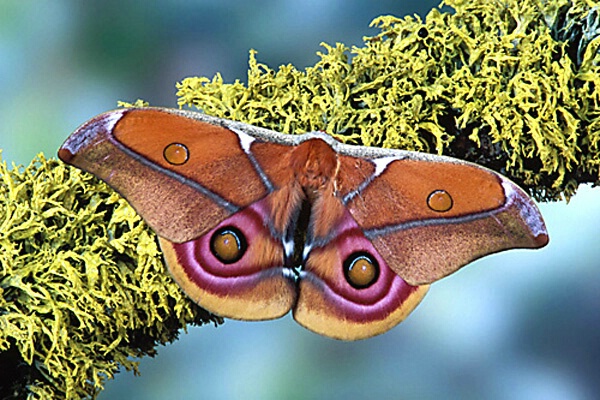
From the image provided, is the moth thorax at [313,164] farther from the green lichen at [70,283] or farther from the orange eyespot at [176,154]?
the green lichen at [70,283]

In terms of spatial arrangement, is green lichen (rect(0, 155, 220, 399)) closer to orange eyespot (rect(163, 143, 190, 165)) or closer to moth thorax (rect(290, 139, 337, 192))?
orange eyespot (rect(163, 143, 190, 165))

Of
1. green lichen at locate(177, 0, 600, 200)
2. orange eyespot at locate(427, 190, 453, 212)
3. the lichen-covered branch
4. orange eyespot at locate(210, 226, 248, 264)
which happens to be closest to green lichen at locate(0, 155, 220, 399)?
the lichen-covered branch

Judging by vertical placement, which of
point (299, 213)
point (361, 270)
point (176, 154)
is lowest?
point (361, 270)

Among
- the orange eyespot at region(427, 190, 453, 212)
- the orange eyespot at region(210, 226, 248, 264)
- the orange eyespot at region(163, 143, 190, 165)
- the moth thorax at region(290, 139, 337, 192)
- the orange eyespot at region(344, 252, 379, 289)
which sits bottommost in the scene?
the orange eyespot at region(344, 252, 379, 289)

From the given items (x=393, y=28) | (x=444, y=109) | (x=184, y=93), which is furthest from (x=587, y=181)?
(x=184, y=93)

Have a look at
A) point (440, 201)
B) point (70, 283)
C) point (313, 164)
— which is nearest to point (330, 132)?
point (313, 164)

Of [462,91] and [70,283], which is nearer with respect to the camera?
[70,283]

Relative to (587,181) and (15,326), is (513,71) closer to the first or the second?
(587,181)

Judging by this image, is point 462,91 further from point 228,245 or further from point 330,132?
point 228,245
